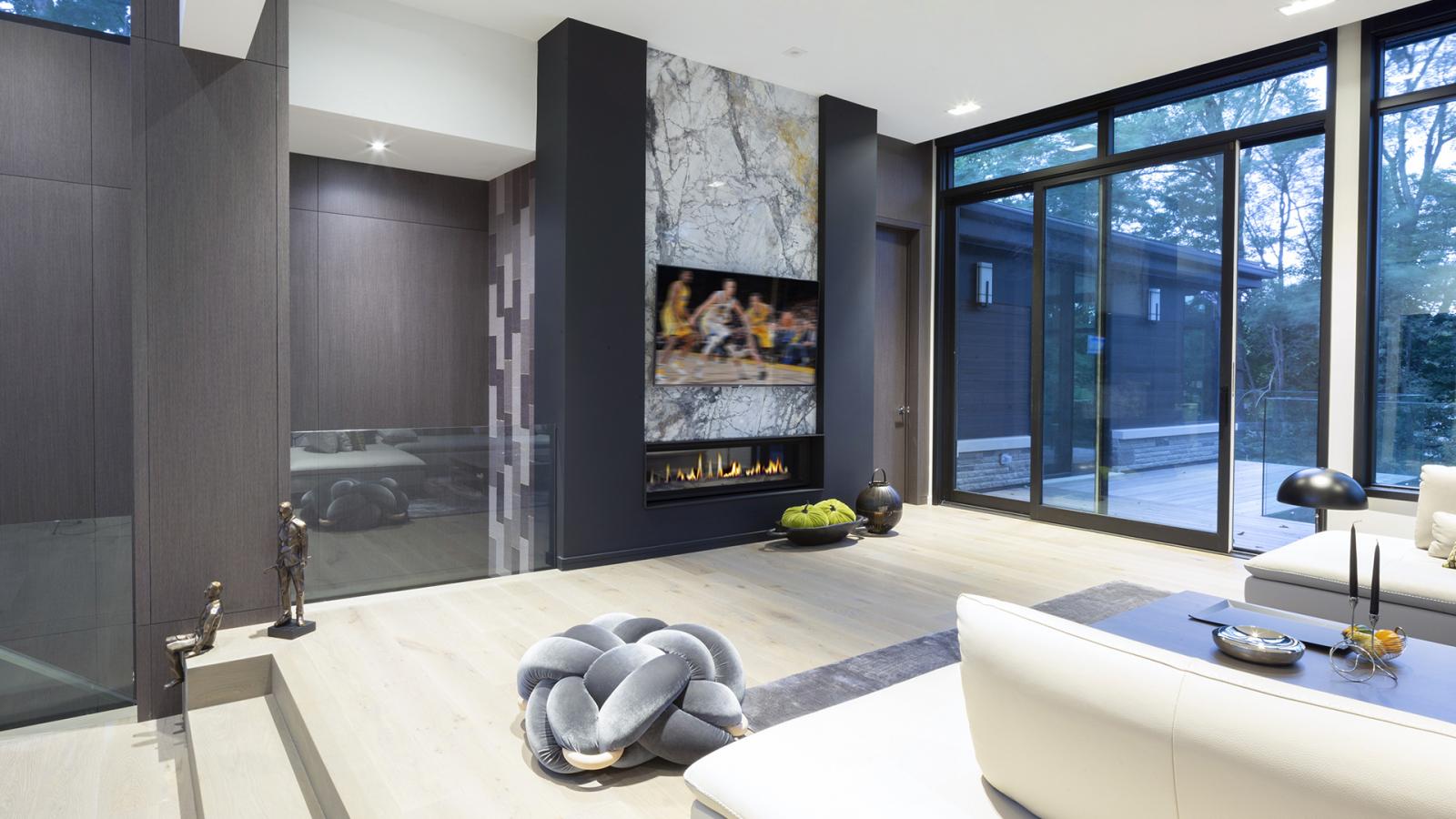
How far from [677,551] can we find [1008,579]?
2006 millimetres

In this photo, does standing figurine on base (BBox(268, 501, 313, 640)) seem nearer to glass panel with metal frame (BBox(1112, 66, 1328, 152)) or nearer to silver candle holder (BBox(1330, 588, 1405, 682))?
silver candle holder (BBox(1330, 588, 1405, 682))

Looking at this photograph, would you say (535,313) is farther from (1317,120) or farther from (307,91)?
(1317,120)

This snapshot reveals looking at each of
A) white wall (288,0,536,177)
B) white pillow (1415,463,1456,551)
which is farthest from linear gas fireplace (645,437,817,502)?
white pillow (1415,463,1456,551)

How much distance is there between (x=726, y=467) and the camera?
5.36 meters

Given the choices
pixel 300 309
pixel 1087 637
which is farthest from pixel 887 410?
pixel 1087 637

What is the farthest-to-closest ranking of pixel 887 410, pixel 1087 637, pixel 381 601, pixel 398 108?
pixel 887 410
pixel 398 108
pixel 381 601
pixel 1087 637

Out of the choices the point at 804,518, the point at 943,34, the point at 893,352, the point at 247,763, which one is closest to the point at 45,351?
the point at 247,763

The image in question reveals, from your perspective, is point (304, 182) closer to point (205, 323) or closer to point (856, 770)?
point (205, 323)

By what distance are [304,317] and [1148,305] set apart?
18.8 feet

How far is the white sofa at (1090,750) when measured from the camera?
0.87 m

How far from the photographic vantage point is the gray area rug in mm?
2557

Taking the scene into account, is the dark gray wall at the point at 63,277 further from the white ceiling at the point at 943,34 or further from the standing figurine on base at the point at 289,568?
the white ceiling at the point at 943,34

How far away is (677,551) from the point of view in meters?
4.95

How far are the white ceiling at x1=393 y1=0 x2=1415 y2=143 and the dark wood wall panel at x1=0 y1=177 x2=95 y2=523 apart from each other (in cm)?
199
